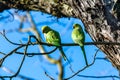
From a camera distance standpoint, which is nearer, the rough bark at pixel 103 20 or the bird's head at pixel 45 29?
the rough bark at pixel 103 20

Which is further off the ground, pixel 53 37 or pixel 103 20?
pixel 103 20

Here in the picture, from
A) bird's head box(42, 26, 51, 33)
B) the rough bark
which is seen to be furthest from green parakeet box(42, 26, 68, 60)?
the rough bark

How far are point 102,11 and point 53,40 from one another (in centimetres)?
36

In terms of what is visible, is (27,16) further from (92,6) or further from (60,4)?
(92,6)

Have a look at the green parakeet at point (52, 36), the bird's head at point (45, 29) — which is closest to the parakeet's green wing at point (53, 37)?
the green parakeet at point (52, 36)

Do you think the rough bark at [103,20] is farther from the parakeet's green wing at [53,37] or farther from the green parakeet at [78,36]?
the parakeet's green wing at [53,37]

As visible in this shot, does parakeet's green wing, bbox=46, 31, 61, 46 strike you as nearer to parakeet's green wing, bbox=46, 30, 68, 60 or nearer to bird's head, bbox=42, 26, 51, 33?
parakeet's green wing, bbox=46, 30, 68, 60

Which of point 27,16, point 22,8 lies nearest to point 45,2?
point 22,8

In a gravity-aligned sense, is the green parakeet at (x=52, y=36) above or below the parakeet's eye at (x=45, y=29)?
above

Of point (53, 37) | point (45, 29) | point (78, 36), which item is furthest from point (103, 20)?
point (45, 29)

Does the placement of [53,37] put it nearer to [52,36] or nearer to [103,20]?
[52,36]

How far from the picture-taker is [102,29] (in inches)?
100

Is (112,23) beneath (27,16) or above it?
above

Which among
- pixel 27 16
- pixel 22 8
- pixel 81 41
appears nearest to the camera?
pixel 81 41
